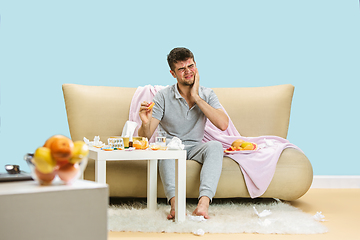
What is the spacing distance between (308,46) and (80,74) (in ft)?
6.26

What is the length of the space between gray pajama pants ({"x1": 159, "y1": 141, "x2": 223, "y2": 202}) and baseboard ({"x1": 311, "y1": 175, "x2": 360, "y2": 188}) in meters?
1.54

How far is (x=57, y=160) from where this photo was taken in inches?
36.4

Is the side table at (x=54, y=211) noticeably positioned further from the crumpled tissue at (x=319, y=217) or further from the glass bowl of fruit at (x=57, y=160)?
the crumpled tissue at (x=319, y=217)

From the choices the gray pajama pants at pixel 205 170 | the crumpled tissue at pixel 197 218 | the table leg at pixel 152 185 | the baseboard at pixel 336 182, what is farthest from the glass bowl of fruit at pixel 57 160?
the baseboard at pixel 336 182

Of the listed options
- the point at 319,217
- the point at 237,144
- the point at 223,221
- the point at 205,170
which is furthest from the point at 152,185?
the point at 319,217

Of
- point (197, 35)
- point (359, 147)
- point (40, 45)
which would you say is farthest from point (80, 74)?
point (359, 147)

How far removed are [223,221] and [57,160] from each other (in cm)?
126

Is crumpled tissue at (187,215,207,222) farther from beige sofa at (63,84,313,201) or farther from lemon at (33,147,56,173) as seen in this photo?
lemon at (33,147,56,173)

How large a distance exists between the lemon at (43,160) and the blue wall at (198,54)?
234cm

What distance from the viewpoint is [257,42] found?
3447 mm

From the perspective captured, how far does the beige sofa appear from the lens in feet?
7.91

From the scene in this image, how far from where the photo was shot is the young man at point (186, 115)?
2230mm

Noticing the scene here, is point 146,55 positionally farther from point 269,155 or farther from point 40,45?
point 269,155

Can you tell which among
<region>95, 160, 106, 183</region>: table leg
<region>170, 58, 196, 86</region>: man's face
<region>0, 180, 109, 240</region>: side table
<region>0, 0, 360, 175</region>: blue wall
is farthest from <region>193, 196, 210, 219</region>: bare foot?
<region>0, 0, 360, 175</region>: blue wall
